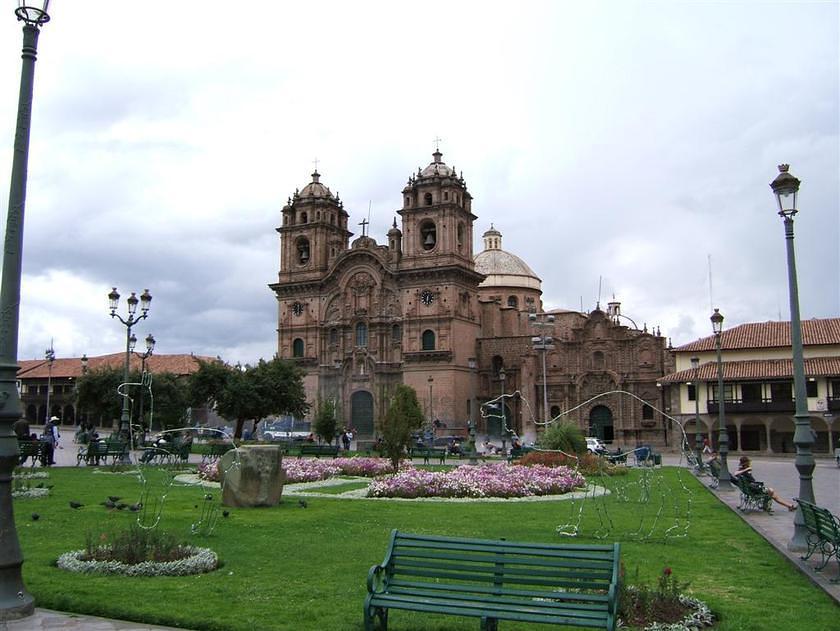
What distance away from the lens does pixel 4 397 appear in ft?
23.8

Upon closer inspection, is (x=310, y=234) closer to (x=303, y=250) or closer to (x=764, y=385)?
(x=303, y=250)

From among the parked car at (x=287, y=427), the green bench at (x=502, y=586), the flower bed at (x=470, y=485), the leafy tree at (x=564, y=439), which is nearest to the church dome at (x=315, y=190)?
the parked car at (x=287, y=427)

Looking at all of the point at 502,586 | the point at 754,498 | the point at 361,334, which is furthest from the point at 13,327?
the point at 361,334

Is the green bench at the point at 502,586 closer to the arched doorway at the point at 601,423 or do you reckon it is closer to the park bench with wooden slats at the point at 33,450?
the park bench with wooden slats at the point at 33,450

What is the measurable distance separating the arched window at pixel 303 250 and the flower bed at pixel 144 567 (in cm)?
5762

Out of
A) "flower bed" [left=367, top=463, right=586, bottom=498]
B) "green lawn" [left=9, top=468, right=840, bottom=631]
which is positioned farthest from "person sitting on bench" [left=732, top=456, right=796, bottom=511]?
"flower bed" [left=367, top=463, right=586, bottom=498]

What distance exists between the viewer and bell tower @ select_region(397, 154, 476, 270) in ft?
192

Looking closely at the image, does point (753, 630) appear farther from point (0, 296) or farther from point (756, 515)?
point (756, 515)

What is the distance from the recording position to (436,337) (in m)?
58.0

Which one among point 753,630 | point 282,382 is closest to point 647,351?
point 282,382

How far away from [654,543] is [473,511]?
4708 millimetres

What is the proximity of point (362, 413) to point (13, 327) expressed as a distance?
174 ft

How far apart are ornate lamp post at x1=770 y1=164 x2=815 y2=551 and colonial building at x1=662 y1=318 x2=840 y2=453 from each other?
33864 millimetres

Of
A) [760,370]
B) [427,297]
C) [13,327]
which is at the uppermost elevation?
[427,297]
